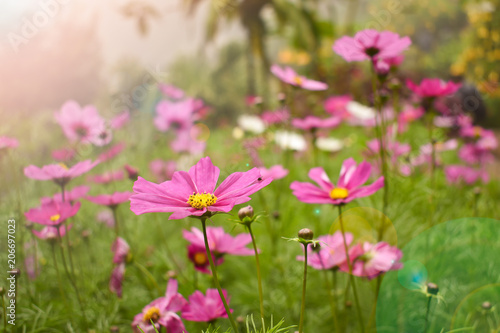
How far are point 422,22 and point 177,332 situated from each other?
26.9 feet

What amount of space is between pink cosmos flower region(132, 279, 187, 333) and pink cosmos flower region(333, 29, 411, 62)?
0.42 metres

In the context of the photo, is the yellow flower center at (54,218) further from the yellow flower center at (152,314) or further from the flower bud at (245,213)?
the flower bud at (245,213)

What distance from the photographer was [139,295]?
84cm

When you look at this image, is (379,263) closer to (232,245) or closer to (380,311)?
(232,245)

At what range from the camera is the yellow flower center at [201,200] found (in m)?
0.40

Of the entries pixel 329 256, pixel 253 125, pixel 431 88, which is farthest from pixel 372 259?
pixel 253 125

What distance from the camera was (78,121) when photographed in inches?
34.8

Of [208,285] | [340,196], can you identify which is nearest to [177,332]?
[340,196]

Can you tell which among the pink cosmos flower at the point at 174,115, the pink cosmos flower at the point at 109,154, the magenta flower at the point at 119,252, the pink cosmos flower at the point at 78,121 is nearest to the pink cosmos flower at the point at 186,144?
the pink cosmos flower at the point at 174,115

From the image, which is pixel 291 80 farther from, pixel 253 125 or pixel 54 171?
pixel 253 125

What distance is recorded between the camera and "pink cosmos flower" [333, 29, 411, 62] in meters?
0.56

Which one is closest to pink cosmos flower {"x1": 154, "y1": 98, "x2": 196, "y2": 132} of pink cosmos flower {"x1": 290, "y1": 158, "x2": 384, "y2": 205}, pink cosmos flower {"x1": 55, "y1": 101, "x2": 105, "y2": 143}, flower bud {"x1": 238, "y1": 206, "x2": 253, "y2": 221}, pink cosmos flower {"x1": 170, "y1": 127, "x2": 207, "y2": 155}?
pink cosmos flower {"x1": 170, "y1": 127, "x2": 207, "y2": 155}

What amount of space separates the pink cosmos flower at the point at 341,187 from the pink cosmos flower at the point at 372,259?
10 cm

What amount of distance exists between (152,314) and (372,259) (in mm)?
330
